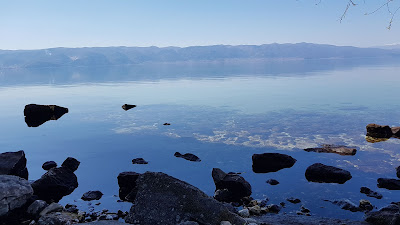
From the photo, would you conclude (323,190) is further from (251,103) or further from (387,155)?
(251,103)

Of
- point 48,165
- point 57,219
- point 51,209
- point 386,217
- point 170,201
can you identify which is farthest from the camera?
point 48,165

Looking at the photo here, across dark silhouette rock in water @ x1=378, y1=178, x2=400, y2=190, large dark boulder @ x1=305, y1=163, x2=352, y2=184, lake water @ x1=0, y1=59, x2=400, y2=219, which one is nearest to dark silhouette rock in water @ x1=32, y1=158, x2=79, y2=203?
lake water @ x1=0, y1=59, x2=400, y2=219

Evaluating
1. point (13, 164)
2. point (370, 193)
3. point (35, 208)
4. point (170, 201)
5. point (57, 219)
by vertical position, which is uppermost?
point (170, 201)

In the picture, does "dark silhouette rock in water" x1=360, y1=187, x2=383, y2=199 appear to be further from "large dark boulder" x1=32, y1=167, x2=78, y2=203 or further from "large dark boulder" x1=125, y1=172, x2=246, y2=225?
"large dark boulder" x1=32, y1=167, x2=78, y2=203

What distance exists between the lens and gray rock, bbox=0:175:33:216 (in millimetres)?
14514

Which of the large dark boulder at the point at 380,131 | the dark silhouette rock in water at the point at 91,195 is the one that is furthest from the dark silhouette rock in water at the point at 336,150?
the dark silhouette rock in water at the point at 91,195

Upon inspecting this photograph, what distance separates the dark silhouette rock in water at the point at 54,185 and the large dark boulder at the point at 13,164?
6.68 feet

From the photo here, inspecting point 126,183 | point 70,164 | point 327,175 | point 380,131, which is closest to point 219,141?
point 327,175

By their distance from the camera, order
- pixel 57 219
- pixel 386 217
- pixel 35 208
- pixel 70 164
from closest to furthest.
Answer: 1. pixel 386 217
2. pixel 57 219
3. pixel 35 208
4. pixel 70 164

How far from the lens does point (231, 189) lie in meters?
18.3

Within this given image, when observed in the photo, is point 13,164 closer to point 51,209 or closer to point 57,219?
point 51,209

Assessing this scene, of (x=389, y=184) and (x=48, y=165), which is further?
(x=48, y=165)

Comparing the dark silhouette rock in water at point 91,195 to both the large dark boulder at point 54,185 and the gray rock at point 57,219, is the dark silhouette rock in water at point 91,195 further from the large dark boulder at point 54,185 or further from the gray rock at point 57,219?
the gray rock at point 57,219

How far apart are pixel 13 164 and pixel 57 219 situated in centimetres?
761
